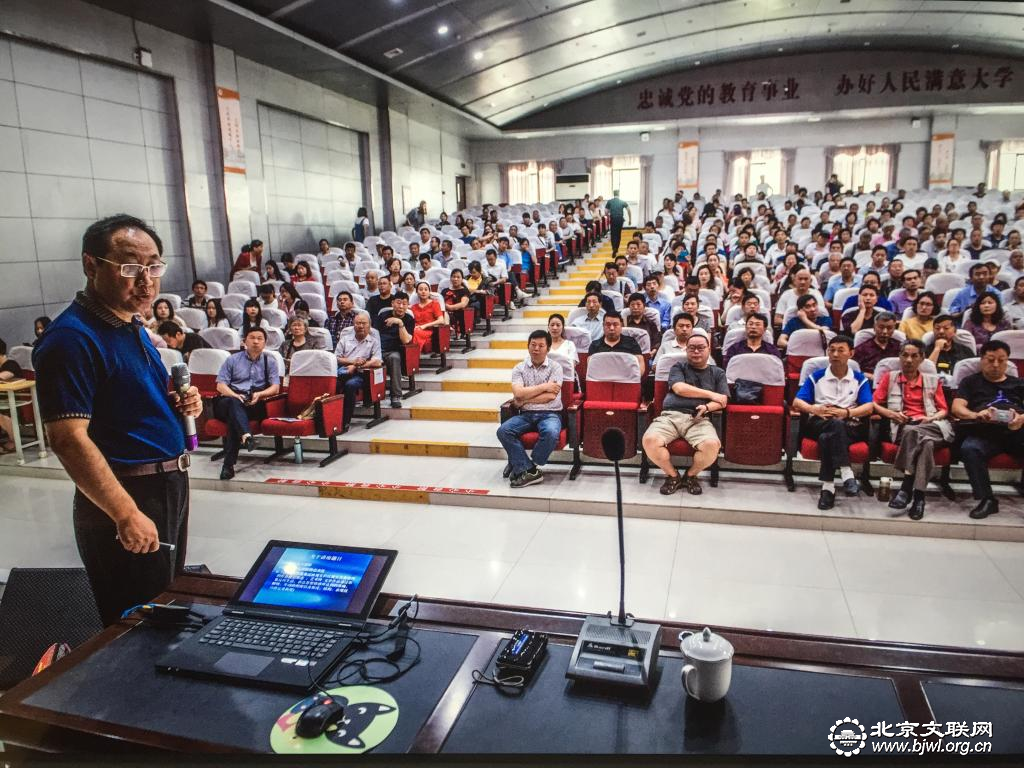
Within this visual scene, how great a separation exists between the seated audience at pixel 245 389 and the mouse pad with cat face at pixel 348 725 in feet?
14.5

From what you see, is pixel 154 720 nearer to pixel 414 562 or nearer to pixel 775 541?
pixel 414 562

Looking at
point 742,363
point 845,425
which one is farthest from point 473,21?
point 845,425

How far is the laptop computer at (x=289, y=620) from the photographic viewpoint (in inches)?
53.5

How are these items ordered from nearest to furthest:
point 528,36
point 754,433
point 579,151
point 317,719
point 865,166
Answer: point 317,719
point 754,433
point 528,36
point 865,166
point 579,151

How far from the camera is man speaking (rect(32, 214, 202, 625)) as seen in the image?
5.46 feet

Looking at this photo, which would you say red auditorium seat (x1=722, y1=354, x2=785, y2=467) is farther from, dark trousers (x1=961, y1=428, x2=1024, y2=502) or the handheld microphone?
the handheld microphone

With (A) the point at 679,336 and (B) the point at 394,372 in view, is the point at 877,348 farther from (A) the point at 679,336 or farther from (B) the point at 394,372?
(B) the point at 394,372

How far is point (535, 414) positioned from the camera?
16.5 feet

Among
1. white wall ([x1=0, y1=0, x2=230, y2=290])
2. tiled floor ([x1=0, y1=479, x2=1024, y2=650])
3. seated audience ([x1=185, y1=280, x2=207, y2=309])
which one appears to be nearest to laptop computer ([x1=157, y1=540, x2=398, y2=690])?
tiled floor ([x1=0, y1=479, x2=1024, y2=650])

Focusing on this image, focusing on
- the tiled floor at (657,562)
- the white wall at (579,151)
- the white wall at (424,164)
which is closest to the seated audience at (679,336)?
the tiled floor at (657,562)

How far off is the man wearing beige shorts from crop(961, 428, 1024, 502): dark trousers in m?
1.46

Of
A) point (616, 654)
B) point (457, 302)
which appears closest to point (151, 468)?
point (616, 654)

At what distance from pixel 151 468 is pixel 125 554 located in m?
0.24

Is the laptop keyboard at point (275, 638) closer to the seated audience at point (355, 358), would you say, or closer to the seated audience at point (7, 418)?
the seated audience at point (355, 358)
